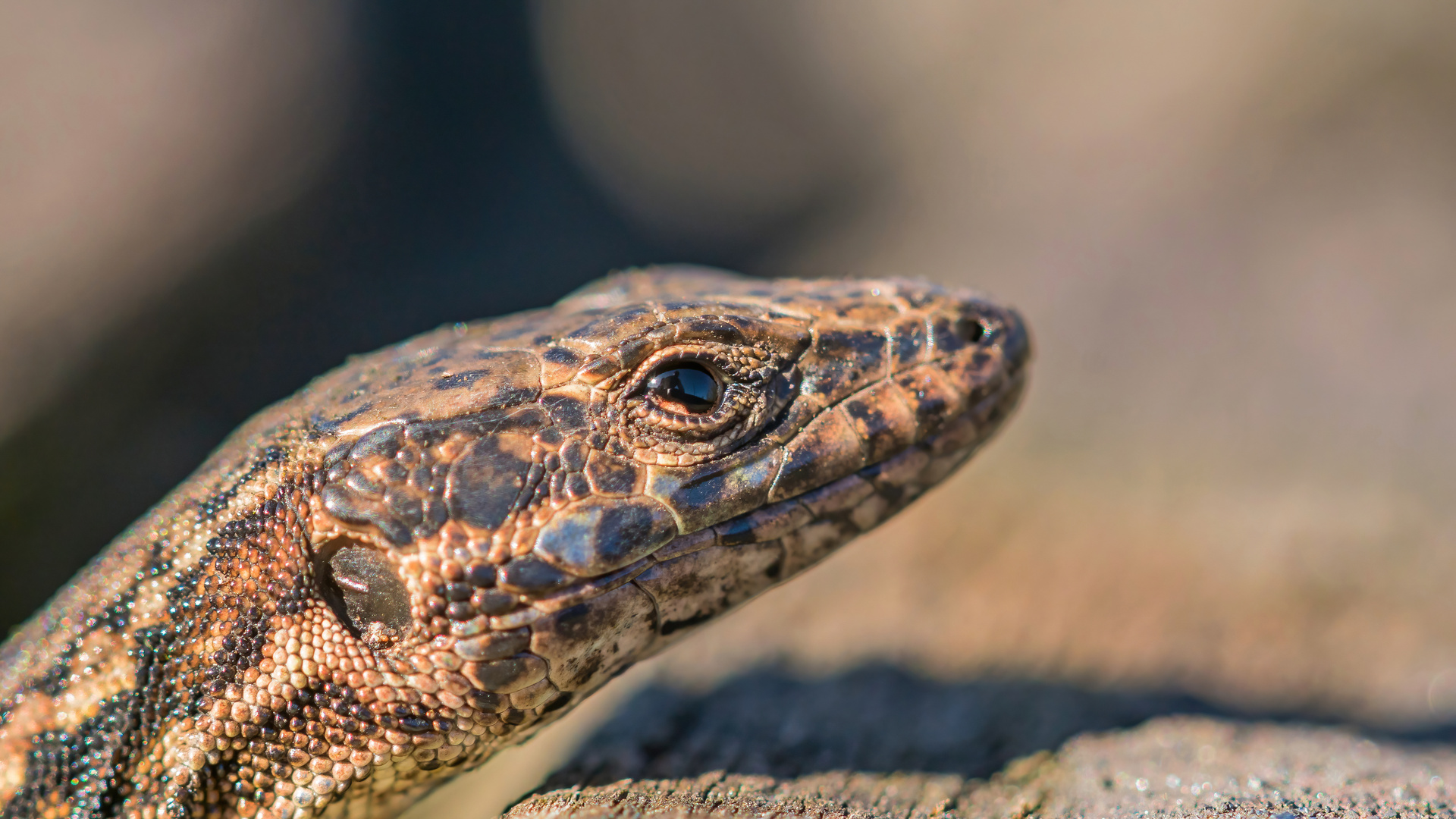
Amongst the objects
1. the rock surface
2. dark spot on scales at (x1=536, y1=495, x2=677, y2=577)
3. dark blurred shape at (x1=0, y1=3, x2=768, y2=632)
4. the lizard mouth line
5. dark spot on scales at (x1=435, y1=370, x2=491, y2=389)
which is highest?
dark blurred shape at (x1=0, y1=3, x2=768, y2=632)

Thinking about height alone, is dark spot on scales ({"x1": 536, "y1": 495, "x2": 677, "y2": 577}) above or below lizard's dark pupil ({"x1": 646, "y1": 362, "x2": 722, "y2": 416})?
below

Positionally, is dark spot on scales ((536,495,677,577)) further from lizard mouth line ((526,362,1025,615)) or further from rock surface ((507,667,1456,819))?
rock surface ((507,667,1456,819))

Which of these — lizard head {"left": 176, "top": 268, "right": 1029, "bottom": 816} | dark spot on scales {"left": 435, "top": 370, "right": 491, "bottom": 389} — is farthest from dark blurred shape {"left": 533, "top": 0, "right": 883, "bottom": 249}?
dark spot on scales {"left": 435, "top": 370, "right": 491, "bottom": 389}

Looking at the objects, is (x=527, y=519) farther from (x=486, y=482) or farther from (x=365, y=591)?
(x=365, y=591)

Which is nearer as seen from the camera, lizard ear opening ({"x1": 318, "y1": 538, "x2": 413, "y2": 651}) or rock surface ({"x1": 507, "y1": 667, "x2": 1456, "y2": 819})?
lizard ear opening ({"x1": 318, "y1": 538, "x2": 413, "y2": 651})

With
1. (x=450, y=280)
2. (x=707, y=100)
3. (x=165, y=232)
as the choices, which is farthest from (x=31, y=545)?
(x=707, y=100)

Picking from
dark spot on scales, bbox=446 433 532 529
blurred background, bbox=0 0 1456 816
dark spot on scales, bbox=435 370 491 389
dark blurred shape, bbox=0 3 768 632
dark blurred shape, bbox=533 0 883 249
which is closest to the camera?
dark spot on scales, bbox=446 433 532 529

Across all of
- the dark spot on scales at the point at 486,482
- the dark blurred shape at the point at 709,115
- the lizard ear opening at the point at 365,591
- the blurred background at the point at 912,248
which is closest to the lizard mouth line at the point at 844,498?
the dark spot on scales at the point at 486,482
